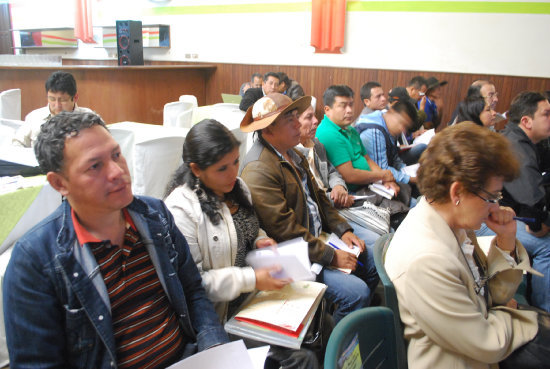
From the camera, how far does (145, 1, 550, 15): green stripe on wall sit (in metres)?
5.52

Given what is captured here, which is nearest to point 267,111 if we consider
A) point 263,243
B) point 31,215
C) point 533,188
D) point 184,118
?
point 263,243

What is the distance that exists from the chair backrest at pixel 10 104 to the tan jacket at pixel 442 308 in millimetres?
4279

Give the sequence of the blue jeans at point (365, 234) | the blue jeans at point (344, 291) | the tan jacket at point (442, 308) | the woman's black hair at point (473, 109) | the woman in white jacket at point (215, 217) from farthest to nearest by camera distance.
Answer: the woman's black hair at point (473, 109)
the blue jeans at point (365, 234)
the blue jeans at point (344, 291)
the woman in white jacket at point (215, 217)
the tan jacket at point (442, 308)

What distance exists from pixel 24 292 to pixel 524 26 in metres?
6.72

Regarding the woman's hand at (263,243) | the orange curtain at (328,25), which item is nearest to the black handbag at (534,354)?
the woman's hand at (263,243)

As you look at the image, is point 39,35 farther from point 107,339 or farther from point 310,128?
point 107,339

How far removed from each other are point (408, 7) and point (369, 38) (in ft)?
2.39

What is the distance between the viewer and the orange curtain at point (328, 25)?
21.3ft

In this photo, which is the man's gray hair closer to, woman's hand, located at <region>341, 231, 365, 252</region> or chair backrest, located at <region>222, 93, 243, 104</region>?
woman's hand, located at <region>341, 231, 365, 252</region>

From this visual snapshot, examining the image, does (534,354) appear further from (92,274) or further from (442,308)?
(92,274)

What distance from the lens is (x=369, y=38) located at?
6.48m

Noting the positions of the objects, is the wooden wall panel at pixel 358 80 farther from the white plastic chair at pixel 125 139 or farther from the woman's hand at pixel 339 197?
the white plastic chair at pixel 125 139

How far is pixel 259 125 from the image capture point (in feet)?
6.40

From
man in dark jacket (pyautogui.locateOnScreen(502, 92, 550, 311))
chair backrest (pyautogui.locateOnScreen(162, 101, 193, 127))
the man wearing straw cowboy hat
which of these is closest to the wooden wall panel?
chair backrest (pyautogui.locateOnScreen(162, 101, 193, 127))
